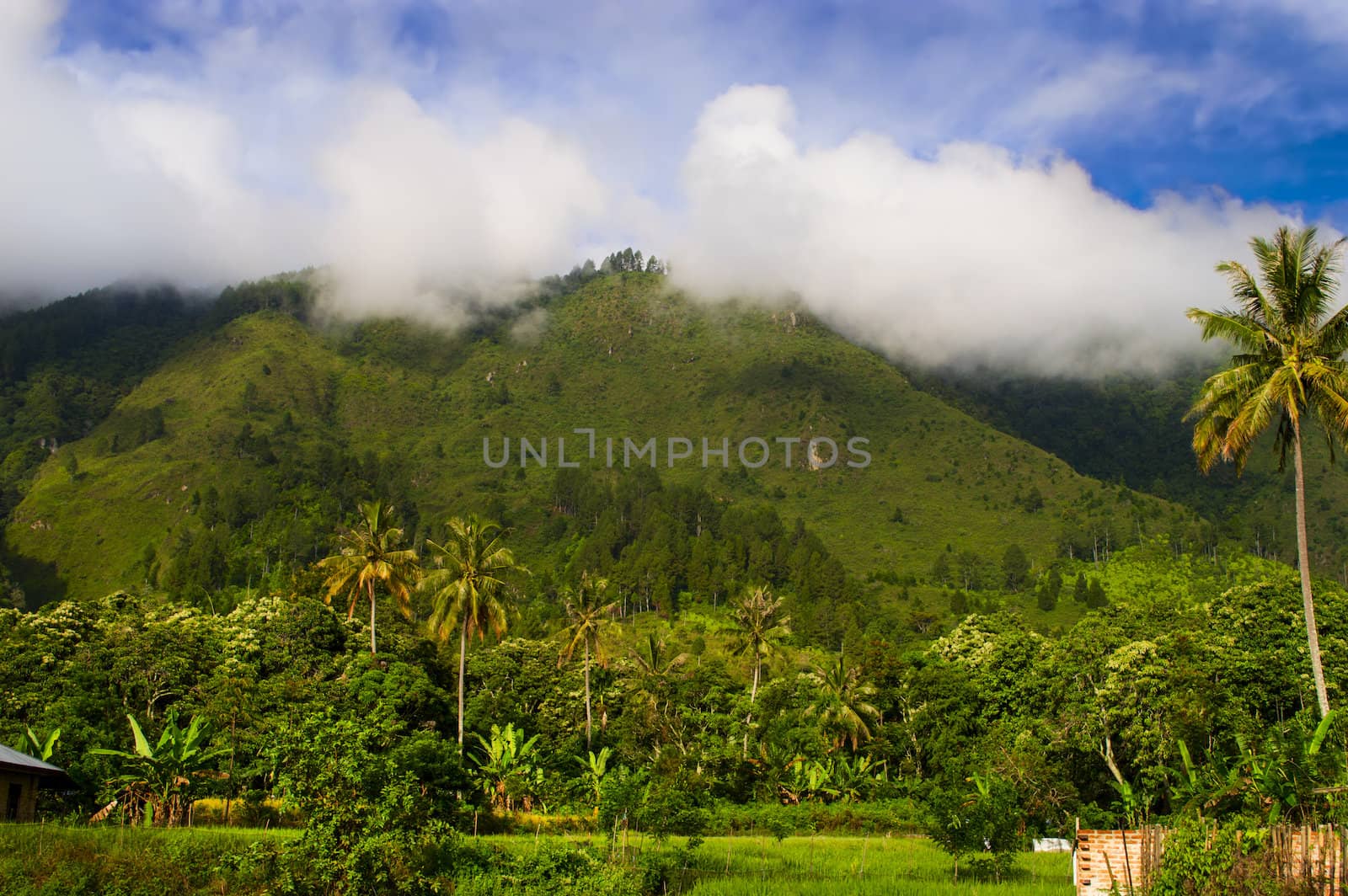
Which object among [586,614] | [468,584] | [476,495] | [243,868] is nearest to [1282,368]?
[243,868]

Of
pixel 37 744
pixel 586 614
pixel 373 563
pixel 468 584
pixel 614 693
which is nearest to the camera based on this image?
pixel 37 744

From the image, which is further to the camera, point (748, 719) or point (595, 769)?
point (748, 719)

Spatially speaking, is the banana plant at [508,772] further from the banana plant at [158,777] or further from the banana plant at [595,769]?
the banana plant at [158,777]

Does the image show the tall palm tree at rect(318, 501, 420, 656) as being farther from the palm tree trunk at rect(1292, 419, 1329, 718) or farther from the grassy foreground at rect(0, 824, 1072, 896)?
the palm tree trunk at rect(1292, 419, 1329, 718)

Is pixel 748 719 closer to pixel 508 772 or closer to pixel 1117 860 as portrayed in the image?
pixel 508 772

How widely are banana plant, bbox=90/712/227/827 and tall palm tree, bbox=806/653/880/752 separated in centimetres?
3663

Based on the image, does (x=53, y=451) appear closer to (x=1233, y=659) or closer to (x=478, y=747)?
(x=478, y=747)

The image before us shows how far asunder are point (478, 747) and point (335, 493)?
312 ft

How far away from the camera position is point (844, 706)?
2569 inches

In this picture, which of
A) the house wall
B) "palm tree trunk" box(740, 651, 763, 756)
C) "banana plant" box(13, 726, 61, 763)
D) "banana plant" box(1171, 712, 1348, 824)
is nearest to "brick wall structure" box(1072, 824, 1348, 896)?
"banana plant" box(1171, 712, 1348, 824)

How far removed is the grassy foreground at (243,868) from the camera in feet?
90.2

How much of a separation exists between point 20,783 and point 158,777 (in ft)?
23.2

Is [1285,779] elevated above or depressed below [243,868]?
above

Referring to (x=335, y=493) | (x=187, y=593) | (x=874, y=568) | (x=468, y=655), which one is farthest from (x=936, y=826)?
(x=335, y=493)
